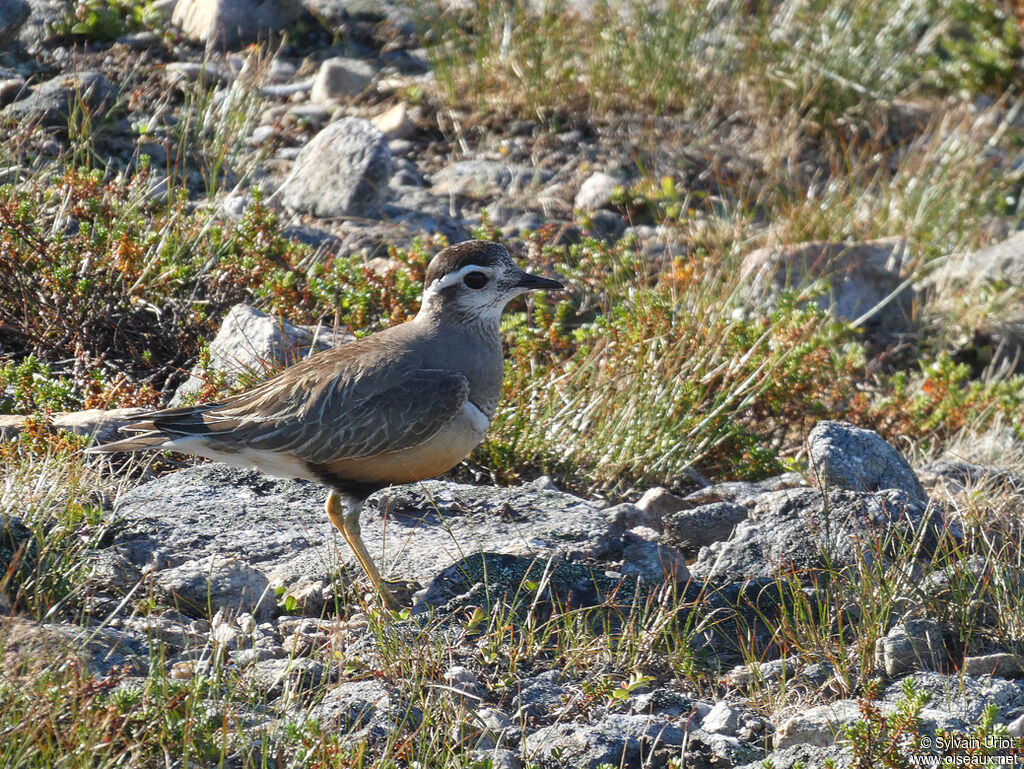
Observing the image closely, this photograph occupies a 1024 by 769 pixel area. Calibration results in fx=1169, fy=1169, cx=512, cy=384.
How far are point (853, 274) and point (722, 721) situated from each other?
5.64 m

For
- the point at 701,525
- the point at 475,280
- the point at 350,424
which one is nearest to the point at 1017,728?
the point at 701,525

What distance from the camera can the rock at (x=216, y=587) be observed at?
15.4 ft

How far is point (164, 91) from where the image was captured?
9602mm

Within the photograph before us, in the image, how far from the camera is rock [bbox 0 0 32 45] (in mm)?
9328

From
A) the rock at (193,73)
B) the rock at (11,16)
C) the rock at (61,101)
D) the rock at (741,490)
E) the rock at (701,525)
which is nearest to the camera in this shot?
the rock at (701,525)

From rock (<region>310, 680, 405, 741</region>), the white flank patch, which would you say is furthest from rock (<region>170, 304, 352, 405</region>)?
rock (<region>310, 680, 405, 741</region>)

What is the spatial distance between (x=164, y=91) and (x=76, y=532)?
5.69 meters

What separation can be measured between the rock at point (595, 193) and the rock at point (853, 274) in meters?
1.37

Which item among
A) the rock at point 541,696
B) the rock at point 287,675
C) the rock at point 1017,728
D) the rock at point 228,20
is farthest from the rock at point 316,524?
the rock at point 228,20

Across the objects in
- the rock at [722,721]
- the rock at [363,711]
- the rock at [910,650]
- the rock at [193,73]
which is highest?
the rock at [193,73]

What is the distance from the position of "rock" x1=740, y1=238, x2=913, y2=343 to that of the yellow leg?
13.8 feet

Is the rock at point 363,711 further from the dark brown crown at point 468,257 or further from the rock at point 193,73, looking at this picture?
the rock at point 193,73

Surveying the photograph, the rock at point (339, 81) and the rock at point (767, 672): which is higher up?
the rock at point (339, 81)

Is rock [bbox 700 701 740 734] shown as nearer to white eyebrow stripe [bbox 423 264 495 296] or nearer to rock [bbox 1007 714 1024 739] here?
rock [bbox 1007 714 1024 739]
